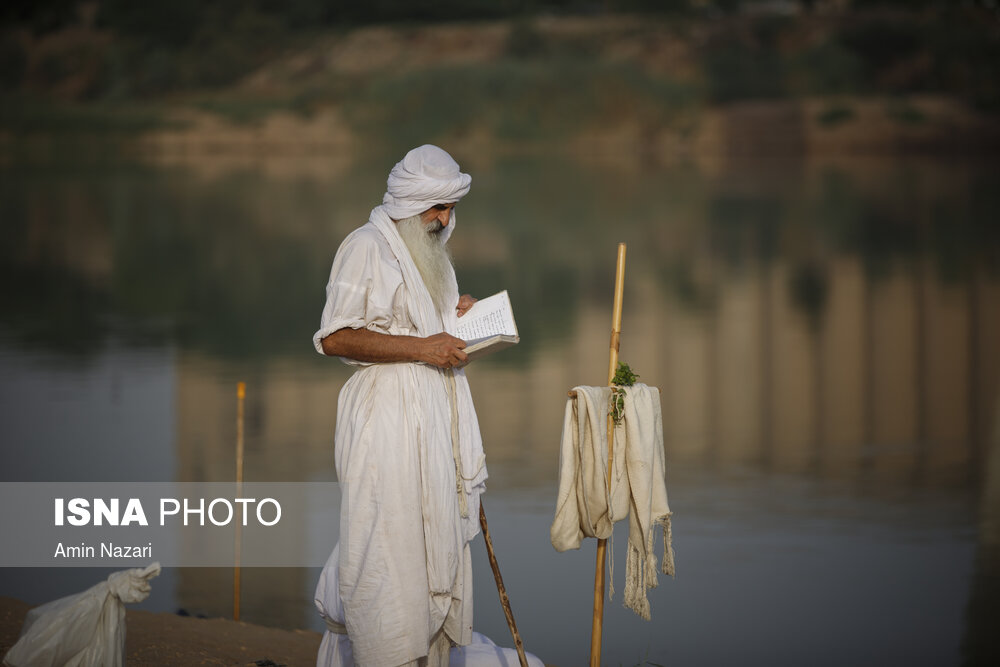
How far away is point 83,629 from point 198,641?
80 cm

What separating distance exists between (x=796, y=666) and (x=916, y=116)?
38202mm

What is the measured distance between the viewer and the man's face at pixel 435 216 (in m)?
3.45

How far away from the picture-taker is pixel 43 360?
34.6 ft

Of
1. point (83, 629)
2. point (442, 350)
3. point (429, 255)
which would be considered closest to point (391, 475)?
point (442, 350)

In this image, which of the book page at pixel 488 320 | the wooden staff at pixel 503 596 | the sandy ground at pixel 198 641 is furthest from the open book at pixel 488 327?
the sandy ground at pixel 198 641

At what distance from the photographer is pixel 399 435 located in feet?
11.0

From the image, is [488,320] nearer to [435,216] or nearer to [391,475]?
[435,216]

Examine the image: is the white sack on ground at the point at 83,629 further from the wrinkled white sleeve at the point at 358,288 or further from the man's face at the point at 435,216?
the man's face at the point at 435,216

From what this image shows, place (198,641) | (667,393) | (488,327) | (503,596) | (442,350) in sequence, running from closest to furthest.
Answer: (442,350) < (488,327) < (503,596) < (198,641) < (667,393)

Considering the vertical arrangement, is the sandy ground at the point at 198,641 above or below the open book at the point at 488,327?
below

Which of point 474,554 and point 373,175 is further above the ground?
point 373,175

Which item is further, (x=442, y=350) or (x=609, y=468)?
(x=609, y=468)

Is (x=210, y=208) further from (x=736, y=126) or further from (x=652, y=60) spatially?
(x=652, y=60)

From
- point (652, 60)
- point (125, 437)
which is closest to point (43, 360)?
point (125, 437)
